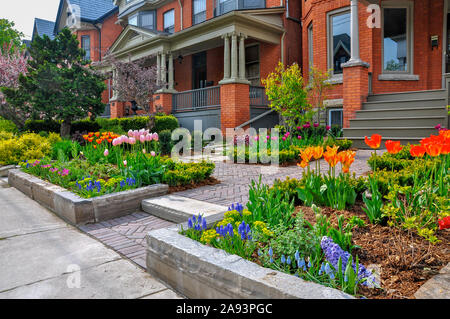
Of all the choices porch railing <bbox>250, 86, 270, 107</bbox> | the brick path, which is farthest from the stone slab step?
porch railing <bbox>250, 86, 270, 107</bbox>

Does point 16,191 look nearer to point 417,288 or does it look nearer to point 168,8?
point 417,288

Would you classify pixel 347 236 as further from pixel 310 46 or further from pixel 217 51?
pixel 217 51

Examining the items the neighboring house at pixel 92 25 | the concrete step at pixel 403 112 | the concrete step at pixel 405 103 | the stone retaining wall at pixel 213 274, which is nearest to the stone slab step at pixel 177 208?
the stone retaining wall at pixel 213 274

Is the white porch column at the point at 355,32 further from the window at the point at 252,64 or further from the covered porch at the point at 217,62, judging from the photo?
the window at the point at 252,64

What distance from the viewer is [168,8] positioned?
20.3 m

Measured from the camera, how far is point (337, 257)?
6.75 feet

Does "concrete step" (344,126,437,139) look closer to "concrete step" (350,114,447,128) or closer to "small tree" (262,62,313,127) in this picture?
"concrete step" (350,114,447,128)

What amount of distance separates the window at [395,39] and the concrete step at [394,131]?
3.48m

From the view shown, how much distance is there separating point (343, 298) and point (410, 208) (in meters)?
1.36

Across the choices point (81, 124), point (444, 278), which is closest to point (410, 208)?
point (444, 278)

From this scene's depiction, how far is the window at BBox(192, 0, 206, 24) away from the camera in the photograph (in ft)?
60.0

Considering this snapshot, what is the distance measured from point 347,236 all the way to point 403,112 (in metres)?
8.15

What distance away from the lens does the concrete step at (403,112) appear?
339 inches
